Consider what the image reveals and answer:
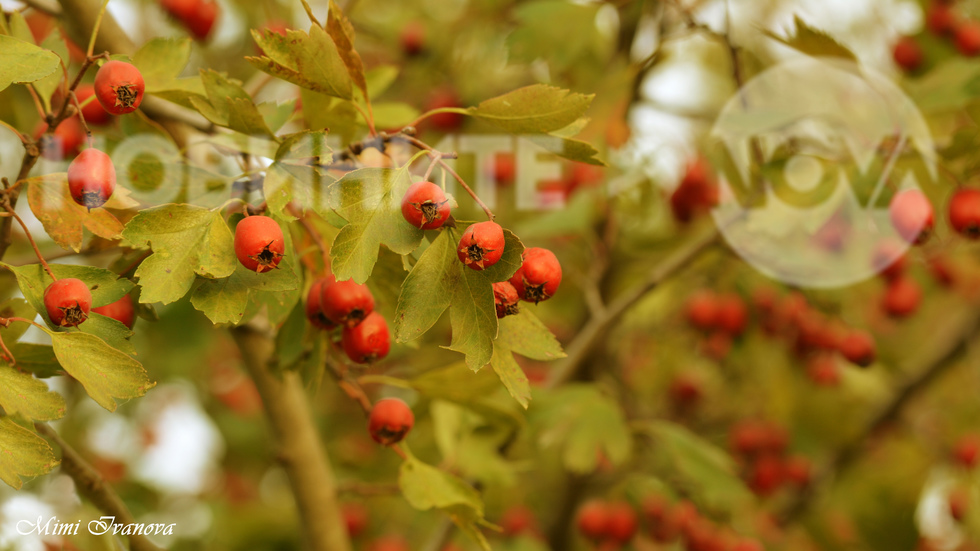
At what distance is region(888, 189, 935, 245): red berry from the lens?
1.15m

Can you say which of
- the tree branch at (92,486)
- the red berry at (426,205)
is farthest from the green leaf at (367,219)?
the tree branch at (92,486)

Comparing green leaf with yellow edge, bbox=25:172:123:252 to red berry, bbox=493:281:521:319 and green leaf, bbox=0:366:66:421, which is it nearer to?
green leaf, bbox=0:366:66:421

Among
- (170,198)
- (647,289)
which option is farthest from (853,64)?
(170,198)

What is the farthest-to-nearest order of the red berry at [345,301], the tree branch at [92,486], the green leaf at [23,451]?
the tree branch at [92,486] < the red berry at [345,301] < the green leaf at [23,451]

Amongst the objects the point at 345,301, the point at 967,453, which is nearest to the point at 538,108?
the point at 345,301

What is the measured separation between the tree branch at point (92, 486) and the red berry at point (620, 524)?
1183mm

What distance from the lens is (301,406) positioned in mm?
1359

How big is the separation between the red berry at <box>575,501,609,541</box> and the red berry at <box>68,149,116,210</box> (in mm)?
1500

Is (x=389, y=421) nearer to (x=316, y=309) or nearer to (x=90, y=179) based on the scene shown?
(x=316, y=309)

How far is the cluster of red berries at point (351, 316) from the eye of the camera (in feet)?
2.68

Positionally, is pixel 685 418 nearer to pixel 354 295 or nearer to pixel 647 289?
pixel 647 289

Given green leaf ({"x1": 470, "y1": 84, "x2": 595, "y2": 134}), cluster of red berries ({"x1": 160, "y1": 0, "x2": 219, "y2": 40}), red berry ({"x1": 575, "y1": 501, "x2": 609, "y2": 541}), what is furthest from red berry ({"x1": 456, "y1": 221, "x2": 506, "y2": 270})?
cluster of red berries ({"x1": 160, "y1": 0, "x2": 219, "y2": 40})

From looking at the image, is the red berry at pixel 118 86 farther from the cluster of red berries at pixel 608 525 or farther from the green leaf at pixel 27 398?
the cluster of red berries at pixel 608 525

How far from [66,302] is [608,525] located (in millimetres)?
1515
